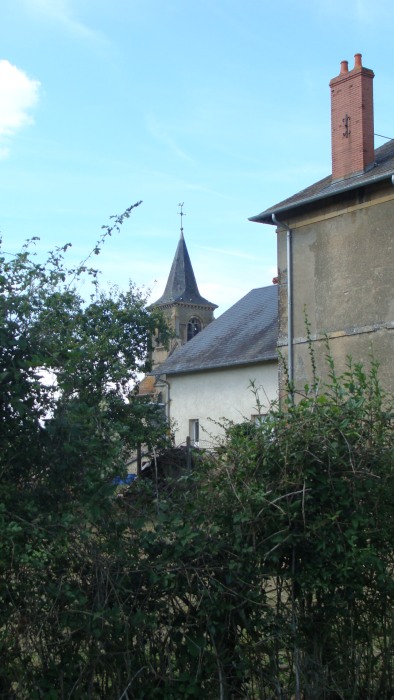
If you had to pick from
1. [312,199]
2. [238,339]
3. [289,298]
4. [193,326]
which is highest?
[193,326]

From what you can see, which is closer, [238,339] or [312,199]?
[312,199]

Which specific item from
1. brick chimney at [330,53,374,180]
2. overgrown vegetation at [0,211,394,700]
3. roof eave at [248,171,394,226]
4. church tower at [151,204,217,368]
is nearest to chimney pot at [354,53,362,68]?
brick chimney at [330,53,374,180]

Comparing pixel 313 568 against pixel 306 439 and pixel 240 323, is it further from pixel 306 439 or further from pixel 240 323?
pixel 240 323

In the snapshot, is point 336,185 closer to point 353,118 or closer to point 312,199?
point 312,199

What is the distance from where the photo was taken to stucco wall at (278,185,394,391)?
15.7 metres

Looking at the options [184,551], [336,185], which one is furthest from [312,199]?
[184,551]

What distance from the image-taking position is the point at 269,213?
60.0ft

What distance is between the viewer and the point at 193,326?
62594 mm

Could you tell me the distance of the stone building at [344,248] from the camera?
15.8m

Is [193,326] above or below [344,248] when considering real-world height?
above

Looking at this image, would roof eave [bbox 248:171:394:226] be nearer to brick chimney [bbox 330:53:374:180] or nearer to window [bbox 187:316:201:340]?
brick chimney [bbox 330:53:374:180]

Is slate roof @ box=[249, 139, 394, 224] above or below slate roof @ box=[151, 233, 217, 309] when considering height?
below

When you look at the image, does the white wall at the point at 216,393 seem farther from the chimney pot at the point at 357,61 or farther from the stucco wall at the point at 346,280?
the chimney pot at the point at 357,61

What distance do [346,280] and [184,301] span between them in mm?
45633
